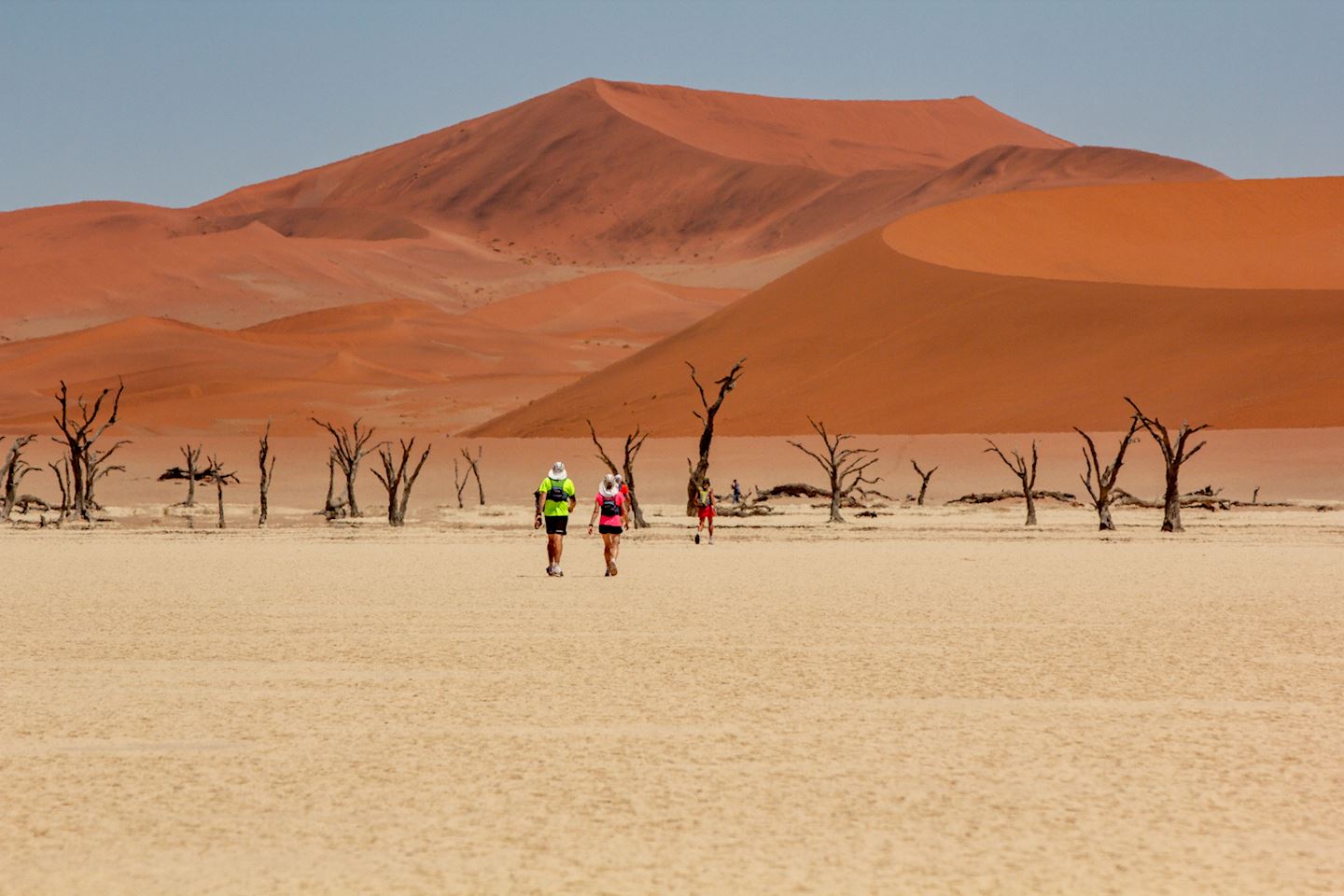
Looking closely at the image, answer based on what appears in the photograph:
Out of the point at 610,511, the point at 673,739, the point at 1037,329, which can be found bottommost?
the point at 673,739

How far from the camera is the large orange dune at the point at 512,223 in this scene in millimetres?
127812

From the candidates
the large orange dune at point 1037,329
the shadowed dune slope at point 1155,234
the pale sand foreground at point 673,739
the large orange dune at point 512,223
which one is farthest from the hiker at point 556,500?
the large orange dune at point 512,223

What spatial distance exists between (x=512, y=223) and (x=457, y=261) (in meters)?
25.7

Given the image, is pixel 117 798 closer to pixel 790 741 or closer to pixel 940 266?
pixel 790 741

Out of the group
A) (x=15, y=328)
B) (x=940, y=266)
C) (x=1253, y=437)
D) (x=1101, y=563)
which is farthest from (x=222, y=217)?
(x=1101, y=563)

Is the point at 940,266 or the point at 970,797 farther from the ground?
the point at 940,266

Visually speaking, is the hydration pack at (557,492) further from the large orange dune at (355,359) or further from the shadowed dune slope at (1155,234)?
the large orange dune at (355,359)

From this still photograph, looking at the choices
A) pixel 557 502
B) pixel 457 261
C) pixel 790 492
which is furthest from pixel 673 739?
pixel 457 261

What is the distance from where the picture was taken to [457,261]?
14700 cm

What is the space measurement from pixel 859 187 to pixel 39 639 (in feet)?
504

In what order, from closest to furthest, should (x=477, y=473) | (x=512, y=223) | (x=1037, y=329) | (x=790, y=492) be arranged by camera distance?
1. (x=477, y=473)
2. (x=790, y=492)
3. (x=1037, y=329)
4. (x=512, y=223)

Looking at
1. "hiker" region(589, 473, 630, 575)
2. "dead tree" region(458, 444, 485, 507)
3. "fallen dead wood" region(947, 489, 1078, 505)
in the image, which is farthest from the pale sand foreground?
"dead tree" region(458, 444, 485, 507)

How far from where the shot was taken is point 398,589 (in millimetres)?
17125

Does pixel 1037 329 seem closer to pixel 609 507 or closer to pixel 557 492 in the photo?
pixel 609 507
